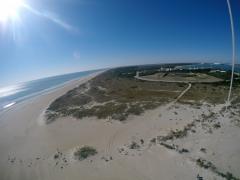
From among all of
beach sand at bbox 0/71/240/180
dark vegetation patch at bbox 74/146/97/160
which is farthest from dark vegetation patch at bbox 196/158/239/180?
dark vegetation patch at bbox 74/146/97/160

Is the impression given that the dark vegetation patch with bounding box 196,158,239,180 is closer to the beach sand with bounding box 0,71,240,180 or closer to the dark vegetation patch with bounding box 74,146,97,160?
the beach sand with bounding box 0,71,240,180

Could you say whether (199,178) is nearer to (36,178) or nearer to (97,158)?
(97,158)

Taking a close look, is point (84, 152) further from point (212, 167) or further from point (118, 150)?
point (212, 167)

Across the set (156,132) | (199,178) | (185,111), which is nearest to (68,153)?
(156,132)

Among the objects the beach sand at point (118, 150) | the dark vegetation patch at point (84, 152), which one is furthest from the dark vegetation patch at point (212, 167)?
the dark vegetation patch at point (84, 152)

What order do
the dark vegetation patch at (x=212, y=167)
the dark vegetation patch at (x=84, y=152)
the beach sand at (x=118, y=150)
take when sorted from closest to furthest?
the dark vegetation patch at (x=212, y=167) < the beach sand at (x=118, y=150) < the dark vegetation patch at (x=84, y=152)

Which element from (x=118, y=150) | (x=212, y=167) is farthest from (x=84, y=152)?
(x=212, y=167)

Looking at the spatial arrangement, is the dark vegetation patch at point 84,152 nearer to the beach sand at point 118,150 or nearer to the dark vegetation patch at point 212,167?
the beach sand at point 118,150
